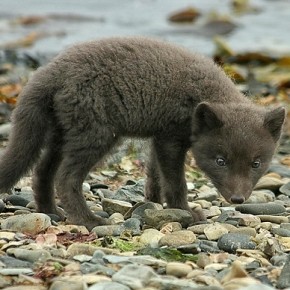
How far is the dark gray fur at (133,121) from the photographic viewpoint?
697cm

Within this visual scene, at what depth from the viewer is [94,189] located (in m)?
8.59

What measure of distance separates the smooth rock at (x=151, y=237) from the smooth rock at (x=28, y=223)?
742 mm

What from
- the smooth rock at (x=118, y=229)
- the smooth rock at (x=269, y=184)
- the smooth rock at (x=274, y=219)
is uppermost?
the smooth rock at (x=118, y=229)

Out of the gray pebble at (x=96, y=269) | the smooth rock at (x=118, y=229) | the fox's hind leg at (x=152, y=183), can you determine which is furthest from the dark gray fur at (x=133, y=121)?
the gray pebble at (x=96, y=269)

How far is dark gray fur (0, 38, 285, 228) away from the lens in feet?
22.9

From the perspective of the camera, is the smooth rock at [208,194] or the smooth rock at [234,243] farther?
the smooth rock at [208,194]

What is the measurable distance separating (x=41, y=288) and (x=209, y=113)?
2.41 metres

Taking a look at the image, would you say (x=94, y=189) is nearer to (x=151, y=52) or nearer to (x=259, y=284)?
(x=151, y=52)

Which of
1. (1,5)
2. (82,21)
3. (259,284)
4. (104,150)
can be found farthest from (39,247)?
(1,5)

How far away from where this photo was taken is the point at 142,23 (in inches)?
874

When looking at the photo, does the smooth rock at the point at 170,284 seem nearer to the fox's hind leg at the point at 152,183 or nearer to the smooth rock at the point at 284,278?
the smooth rock at the point at 284,278

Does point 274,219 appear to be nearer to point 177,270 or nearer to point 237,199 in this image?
point 237,199

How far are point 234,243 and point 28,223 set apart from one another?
61.3 inches

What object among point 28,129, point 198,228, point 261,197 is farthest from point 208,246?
point 261,197
